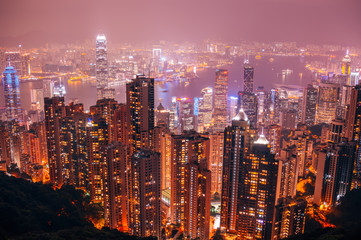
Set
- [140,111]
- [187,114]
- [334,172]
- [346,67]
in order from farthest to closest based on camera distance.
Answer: [346,67], [187,114], [140,111], [334,172]

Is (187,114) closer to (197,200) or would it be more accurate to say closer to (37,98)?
(197,200)

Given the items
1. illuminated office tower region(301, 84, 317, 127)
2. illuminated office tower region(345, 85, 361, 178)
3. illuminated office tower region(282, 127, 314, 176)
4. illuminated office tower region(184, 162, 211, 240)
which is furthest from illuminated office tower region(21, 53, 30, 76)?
illuminated office tower region(345, 85, 361, 178)

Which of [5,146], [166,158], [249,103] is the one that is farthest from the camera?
[249,103]

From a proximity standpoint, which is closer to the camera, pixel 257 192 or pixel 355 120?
pixel 257 192

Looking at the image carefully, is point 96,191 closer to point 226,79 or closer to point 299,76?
point 226,79

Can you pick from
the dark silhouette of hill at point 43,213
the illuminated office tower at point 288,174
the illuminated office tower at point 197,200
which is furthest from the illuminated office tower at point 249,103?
the dark silhouette of hill at point 43,213

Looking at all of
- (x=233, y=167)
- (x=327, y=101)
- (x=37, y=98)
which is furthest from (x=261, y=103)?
(x=37, y=98)

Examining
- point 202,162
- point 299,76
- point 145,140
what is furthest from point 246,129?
point 299,76

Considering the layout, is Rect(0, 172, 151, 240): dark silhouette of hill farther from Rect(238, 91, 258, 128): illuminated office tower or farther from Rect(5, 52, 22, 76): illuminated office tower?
Rect(5, 52, 22, 76): illuminated office tower

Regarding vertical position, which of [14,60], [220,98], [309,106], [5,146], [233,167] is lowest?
[5,146]
